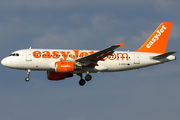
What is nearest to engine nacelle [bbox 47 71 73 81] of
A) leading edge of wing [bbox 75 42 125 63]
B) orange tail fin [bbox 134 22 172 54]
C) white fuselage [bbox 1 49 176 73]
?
white fuselage [bbox 1 49 176 73]

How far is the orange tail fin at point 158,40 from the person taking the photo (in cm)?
5084

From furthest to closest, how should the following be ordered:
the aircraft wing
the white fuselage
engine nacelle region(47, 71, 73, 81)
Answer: engine nacelle region(47, 71, 73, 81), the white fuselage, the aircraft wing

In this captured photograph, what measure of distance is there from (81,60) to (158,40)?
44.8ft

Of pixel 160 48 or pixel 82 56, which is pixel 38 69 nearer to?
pixel 82 56

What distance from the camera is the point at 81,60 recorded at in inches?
1745

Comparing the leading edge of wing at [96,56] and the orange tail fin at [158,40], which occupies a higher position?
the orange tail fin at [158,40]

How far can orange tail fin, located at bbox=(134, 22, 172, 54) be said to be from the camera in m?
50.8

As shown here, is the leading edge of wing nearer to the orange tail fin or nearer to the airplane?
the airplane

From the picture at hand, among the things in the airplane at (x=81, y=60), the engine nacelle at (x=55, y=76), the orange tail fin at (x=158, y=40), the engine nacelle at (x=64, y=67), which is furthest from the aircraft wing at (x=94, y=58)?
the orange tail fin at (x=158, y=40)

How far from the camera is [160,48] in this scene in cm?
5100

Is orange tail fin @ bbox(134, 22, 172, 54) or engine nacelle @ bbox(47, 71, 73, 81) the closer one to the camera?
engine nacelle @ bbox(47, 71, 73, 81)

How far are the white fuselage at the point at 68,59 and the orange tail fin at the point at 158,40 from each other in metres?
1.88

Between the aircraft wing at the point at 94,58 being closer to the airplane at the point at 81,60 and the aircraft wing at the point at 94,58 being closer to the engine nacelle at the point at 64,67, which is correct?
the airplane at the point at 81,60

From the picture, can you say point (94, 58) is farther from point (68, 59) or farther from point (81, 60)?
point (68, 59)
